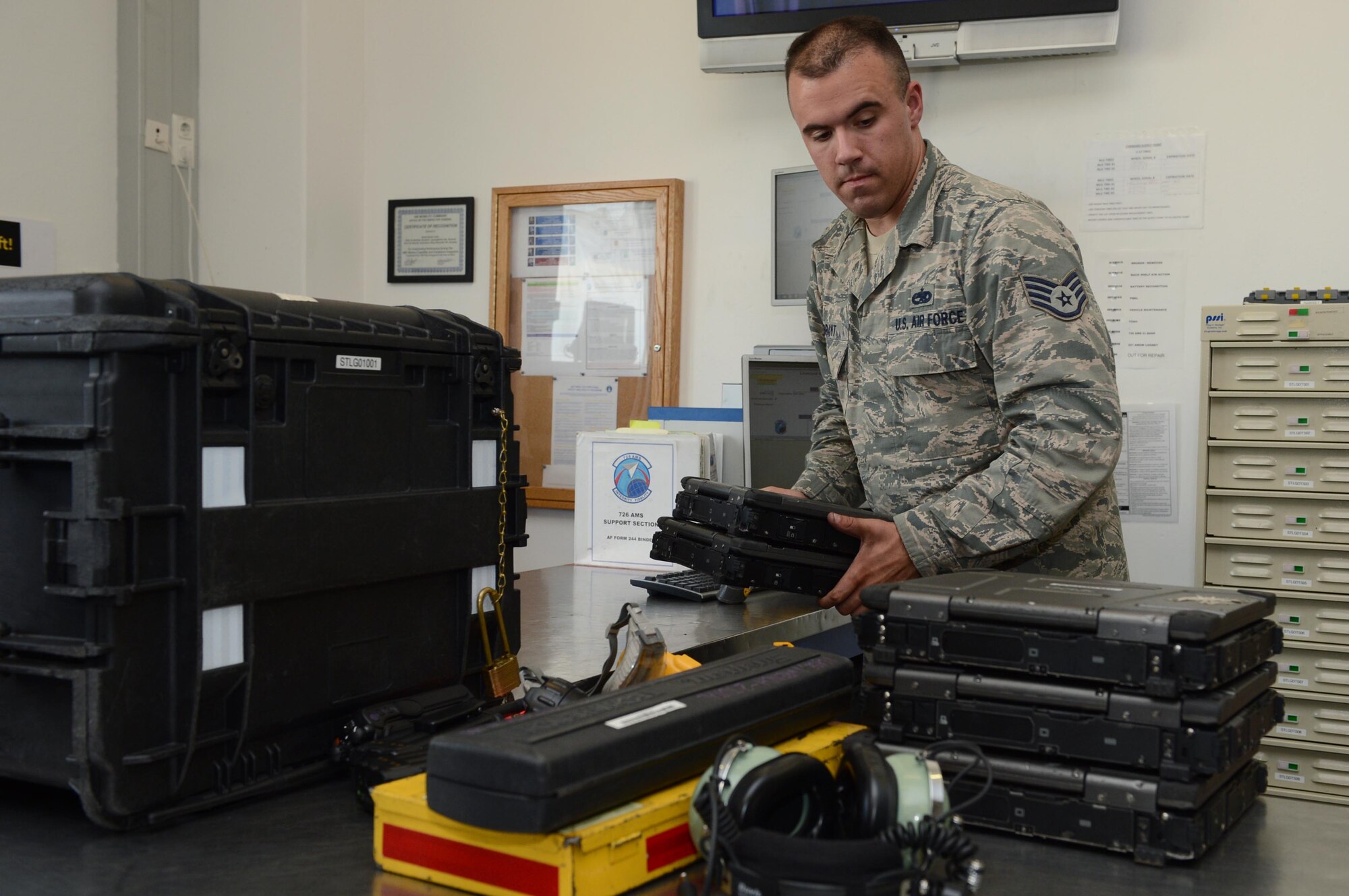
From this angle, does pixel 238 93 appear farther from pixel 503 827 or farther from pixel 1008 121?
pixel 503 827

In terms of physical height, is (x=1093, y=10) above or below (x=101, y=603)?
above

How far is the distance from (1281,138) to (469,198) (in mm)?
2355


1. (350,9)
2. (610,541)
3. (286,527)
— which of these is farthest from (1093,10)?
(286,527)

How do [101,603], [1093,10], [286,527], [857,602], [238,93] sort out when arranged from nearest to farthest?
[101,603], [286,527], [857,602], [1093,10], [238,93]

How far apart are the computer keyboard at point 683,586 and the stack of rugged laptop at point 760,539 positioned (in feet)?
1.22

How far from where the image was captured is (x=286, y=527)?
0.96m

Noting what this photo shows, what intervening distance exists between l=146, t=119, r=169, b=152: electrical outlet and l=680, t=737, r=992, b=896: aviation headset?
336 cm

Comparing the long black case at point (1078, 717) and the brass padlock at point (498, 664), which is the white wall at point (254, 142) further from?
the long black case at point (1078, 717)

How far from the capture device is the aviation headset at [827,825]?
688 mm

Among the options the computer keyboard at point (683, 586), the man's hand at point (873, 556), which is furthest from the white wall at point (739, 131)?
the man's hand at point (873, 556)

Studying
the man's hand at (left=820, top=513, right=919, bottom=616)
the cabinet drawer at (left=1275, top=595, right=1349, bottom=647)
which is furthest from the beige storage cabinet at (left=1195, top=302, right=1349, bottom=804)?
the man's hand at (left=820, top=513, right=919, bottom=616)

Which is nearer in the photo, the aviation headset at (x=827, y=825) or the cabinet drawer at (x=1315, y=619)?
the aviation headset at (x=827, y=825)

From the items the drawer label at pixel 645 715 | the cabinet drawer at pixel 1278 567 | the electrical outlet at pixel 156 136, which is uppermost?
the electrical outlet at pixel 156 136

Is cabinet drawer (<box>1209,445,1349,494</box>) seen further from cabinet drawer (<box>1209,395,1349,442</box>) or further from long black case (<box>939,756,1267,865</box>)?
long black case (<box>939,756,1267,865</box>)
